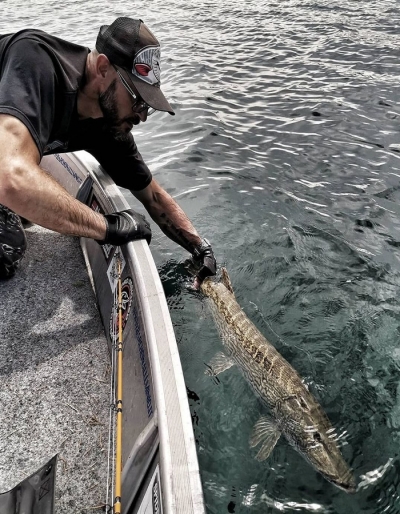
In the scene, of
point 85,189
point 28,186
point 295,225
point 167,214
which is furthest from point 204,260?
point 28,186

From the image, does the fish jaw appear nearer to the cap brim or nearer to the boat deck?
the boat deck

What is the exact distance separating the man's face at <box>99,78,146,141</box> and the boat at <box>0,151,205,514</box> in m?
0.62

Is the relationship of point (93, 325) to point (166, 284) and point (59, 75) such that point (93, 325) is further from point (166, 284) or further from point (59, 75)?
point (59, 75)

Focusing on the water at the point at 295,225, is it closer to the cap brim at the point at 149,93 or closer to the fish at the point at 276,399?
the fish at the point at 276,399

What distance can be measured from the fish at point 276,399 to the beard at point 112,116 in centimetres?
167

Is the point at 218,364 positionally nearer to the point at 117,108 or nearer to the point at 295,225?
the point at 117,108

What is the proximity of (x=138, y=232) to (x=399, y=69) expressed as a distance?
8.41 meters

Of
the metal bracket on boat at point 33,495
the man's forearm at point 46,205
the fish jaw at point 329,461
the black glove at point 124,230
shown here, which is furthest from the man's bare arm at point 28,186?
the fish jaw at point 329,461

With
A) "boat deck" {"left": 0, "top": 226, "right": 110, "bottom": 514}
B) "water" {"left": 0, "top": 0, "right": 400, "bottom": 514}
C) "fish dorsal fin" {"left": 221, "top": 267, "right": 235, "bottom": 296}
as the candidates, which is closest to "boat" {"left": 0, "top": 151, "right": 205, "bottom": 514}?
"boat deck" {"left": 0, "top": 226, "right": 110, "bottom": 514}

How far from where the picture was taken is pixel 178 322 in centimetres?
448

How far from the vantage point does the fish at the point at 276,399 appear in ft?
10.4

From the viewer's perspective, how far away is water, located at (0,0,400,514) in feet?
10.7

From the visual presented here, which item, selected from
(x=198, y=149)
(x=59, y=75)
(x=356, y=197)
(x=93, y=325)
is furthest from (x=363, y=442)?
(x=198, y=149)

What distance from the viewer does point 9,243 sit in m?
3.84
